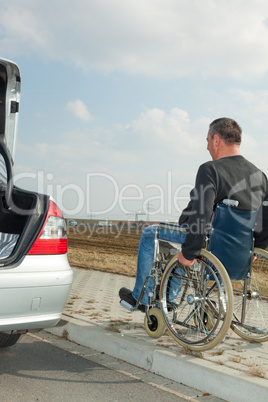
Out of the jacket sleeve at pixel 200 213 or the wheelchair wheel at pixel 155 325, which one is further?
the wheelchair wheel at pixel 155 325

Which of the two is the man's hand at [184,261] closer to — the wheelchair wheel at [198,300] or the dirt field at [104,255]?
the wheelchair wheel at [198,300]

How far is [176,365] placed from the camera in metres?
3.73

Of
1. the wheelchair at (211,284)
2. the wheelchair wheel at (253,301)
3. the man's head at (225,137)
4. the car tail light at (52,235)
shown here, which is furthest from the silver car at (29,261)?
the wheelchair wheel at (253,301)

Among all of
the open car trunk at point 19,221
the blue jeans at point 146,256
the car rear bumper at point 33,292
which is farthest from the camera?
the blue jeans at point 146,256

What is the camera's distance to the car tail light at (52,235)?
141 inches

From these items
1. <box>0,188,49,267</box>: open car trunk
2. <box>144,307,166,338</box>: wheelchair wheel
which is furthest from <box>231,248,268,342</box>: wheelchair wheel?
<box>0,188,49,267</box>: open car trunk

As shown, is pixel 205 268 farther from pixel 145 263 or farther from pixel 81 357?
pixel 81 357

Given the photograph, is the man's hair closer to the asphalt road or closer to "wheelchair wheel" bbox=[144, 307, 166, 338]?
"wheelchair wheel" bbox=[144, 307, 166, 338]

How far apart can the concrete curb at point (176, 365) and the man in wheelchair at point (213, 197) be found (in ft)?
1.50

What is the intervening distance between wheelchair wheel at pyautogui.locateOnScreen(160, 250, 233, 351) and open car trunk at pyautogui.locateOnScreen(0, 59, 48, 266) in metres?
1.27

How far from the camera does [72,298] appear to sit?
6.61 metres

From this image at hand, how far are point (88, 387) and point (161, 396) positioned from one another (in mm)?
532

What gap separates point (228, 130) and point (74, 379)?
245 cm

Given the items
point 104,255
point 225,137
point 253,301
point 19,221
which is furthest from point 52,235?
point 104,255
